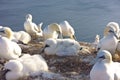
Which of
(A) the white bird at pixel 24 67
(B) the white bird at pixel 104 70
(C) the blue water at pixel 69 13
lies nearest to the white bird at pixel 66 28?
(C) the blue water at pixel 69 13

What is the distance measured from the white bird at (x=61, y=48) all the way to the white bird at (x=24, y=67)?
101cm

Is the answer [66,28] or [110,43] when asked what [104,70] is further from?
[66,28]

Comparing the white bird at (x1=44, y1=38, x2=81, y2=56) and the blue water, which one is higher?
the white bird at (x1=44, y1=38, x2=81, y2=56)

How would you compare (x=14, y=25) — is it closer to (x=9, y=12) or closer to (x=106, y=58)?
(x=9, y=12)

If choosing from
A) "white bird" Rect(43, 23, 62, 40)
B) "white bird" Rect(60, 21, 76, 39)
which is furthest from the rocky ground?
"white bird" Rect(60, 21, 76, 39)

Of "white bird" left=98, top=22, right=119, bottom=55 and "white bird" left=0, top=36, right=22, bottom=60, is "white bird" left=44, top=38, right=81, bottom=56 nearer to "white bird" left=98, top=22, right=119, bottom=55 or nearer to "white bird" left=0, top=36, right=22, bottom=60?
"white bird" left=98, top=22, right=119, bottom=55

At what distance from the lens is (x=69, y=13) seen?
23.6m

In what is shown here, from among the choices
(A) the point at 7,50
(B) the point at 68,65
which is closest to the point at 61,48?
(B) the point at 68,65

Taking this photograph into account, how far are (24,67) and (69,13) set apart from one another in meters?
12.9

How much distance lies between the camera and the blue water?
845 inches

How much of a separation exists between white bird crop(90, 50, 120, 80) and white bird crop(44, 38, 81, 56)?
1.86 meters

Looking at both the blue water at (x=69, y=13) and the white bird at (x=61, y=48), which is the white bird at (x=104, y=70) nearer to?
the white bird at (x=61, y=48)

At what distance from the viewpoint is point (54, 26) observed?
14711 mm

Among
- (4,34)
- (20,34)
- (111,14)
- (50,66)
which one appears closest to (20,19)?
(111,14)
